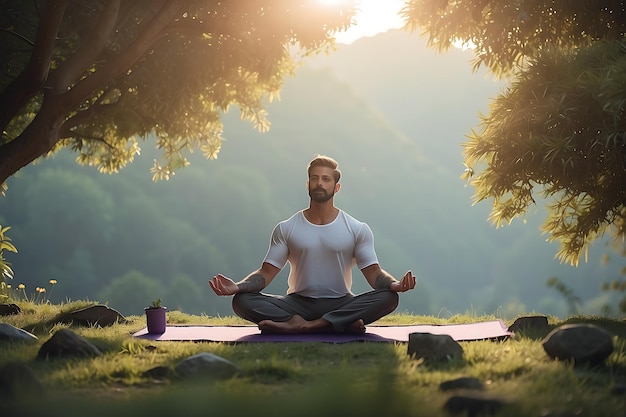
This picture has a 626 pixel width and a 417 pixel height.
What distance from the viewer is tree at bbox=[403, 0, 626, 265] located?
6535 millimetres

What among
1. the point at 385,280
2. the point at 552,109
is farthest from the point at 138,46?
the point at 552,109

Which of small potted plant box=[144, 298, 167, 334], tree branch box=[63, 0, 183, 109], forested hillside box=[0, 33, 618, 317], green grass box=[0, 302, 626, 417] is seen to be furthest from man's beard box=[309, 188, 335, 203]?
forested hillside box=[0, 33, 618, 317]

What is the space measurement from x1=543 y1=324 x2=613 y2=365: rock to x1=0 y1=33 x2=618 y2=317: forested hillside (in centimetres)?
3573

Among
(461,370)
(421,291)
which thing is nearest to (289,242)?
(461,370)

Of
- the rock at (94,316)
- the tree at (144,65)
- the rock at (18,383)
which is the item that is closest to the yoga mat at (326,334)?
the rock at (94,316)

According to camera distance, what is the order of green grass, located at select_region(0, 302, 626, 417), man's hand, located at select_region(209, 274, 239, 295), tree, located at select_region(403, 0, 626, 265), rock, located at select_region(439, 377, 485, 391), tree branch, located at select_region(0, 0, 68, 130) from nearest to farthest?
green grass, located at select_region(0, 302, 626, 417)
rock, located at select_region(439, 377, 485, 391)
man's hand, located at select_region(209, 274, 239, 295)
tree, located at select_region(403, 0, 626, 265)
tree branch, located at select_region(0, 0, 68, 130)

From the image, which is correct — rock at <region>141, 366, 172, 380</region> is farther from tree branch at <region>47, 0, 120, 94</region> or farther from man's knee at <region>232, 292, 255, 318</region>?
tree branch at <region>47, 0, 120, 94</region>

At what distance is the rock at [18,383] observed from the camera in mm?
3166

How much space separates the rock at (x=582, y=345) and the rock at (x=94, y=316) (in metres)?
4.53

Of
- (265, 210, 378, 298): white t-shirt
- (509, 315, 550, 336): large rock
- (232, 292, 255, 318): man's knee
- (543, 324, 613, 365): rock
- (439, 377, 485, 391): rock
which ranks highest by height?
(265, 210, 378, 298): white t-shirt

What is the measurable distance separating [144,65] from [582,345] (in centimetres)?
725

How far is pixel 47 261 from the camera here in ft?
155

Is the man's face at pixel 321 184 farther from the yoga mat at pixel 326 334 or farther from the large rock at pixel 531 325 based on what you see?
the large rock at pixel 531 325

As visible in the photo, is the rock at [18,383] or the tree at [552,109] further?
the tree at [552,109]
